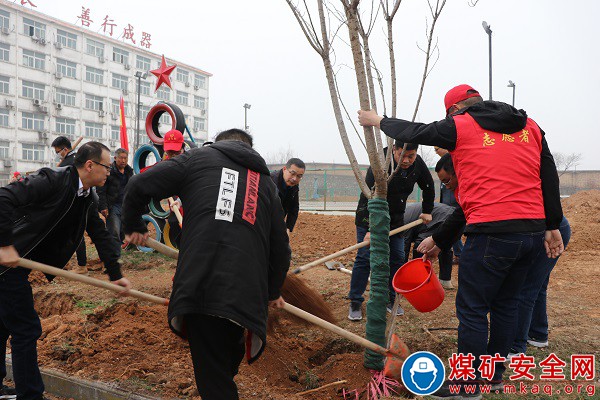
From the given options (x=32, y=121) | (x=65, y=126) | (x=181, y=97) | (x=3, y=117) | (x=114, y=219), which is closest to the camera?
(x=114, y=219)

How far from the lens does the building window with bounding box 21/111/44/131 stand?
3703cm

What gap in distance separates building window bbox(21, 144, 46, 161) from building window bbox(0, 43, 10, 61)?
21.6 feet

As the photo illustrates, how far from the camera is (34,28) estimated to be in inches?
1495

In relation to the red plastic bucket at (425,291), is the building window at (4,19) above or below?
above

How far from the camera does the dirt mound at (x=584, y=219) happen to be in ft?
33.8

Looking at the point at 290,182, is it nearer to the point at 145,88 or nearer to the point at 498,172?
the point at 498,172

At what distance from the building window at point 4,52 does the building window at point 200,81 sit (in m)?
20.6

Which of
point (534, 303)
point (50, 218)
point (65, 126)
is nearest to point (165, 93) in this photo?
point (65, 126)

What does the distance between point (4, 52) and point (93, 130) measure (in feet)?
30.1

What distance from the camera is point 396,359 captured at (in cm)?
326

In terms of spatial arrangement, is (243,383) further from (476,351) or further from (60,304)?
(60,304)

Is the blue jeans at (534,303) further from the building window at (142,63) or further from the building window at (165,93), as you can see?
the building window at (165,93)

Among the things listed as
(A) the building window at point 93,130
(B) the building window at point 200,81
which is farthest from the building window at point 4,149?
(B) the building window at point 200,81

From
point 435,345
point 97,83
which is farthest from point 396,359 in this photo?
point 97,83
